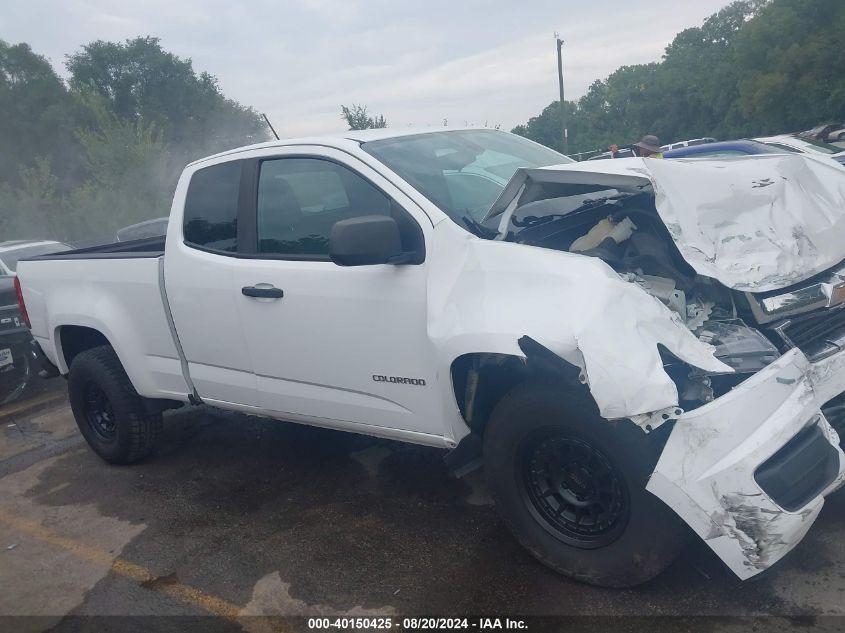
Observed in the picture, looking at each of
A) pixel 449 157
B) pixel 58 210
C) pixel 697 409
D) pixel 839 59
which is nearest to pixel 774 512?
pixel 697 409

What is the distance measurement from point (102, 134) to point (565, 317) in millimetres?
31946

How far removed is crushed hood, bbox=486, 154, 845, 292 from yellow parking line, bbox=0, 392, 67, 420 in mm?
5647

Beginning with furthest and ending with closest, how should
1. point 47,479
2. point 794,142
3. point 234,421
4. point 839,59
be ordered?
point 839,59 → point 794,142 → point 234,421 → point 47,479

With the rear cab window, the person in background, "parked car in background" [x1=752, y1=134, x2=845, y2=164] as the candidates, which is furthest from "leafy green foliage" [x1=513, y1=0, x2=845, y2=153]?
the rear cab window

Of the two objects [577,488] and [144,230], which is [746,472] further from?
[144,230]

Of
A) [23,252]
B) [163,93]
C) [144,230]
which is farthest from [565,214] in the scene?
[163,93]

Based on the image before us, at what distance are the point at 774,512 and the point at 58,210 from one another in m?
31.5

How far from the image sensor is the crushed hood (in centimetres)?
289

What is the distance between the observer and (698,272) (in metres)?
2.79

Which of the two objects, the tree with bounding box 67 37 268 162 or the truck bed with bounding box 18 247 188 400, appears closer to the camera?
the truck bed with bounding box 18 247 188 400

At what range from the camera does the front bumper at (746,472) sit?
2441 millimetres

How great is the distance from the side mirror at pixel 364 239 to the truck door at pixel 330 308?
0.16 metres

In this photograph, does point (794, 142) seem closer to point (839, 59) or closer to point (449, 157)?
point (449, 157)

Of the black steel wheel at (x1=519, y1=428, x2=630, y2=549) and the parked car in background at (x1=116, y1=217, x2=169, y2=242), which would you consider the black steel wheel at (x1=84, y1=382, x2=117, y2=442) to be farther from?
the parked car in background at (x1=116, y1=217, x2=169, y2=242)
